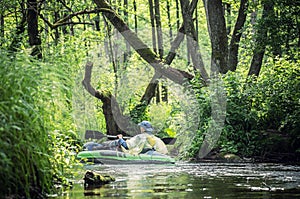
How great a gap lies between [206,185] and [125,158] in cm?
715

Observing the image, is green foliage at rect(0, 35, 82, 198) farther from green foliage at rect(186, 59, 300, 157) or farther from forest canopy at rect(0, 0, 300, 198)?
green foliage at rect(186, 59, 300, 157)

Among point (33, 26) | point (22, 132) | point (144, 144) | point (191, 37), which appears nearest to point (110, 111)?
point (191, 37)

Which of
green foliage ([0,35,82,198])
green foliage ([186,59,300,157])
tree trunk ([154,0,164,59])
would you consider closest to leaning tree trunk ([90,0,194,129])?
green foliage ([186,59,300,157])

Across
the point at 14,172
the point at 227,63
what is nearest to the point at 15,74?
the point at 14,172

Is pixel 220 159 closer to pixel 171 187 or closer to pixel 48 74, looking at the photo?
pixel 171 187

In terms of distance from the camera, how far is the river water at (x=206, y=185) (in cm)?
778

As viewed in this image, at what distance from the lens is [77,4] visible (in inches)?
909

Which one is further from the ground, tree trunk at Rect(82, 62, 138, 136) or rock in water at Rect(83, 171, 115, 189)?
tree trunk at Rect(82, 62, 138, 136)

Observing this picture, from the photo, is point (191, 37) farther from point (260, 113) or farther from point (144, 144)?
point (260, 113)

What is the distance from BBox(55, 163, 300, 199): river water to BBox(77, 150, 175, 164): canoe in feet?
10.5

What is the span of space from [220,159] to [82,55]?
31.6ft

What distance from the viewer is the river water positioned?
7777 mm

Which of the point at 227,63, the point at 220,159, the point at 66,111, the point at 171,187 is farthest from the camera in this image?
the point at 227,63

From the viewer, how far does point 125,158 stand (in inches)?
640
